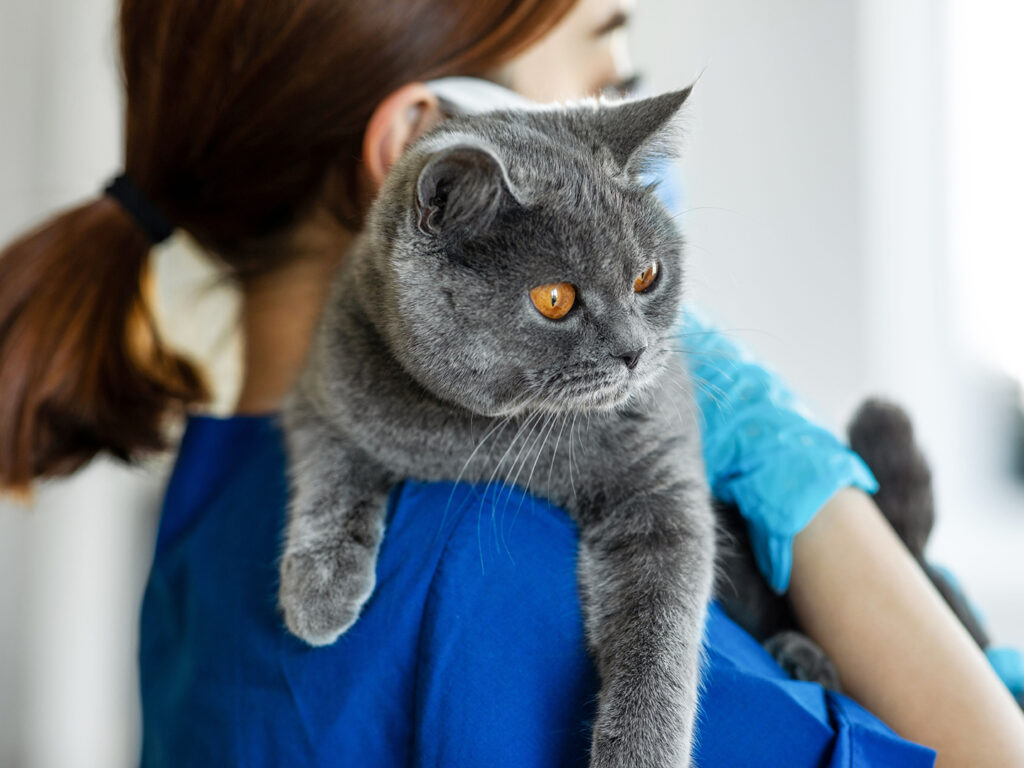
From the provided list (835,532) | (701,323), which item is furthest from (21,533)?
(835,532)

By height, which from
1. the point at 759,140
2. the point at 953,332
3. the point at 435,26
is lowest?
the point at 953,332

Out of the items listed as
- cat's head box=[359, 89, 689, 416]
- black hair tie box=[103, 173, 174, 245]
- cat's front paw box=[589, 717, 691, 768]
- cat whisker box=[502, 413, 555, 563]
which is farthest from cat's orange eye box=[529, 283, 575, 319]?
black hair tie box=[103, 173, 174, 245]

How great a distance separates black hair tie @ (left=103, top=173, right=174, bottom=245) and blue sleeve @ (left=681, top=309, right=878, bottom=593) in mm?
679

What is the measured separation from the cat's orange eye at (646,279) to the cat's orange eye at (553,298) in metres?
0.07

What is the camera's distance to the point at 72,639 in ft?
7.46

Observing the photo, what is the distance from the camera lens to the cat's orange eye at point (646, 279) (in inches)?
30.3

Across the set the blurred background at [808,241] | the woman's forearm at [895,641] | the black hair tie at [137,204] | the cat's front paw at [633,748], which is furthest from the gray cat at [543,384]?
the blurred background at [808,241]

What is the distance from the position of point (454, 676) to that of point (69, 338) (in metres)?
0.70

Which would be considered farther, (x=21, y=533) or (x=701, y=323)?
(x=21, y=533)

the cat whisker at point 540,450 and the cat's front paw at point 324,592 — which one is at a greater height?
the cat whisker at point 540,450

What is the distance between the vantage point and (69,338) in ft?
3.40

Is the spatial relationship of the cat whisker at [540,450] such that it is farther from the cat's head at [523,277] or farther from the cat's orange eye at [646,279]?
the cat's orange eye at [646,279]

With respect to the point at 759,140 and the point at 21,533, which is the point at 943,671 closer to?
the point at 759,140

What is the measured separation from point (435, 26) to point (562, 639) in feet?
2.12
